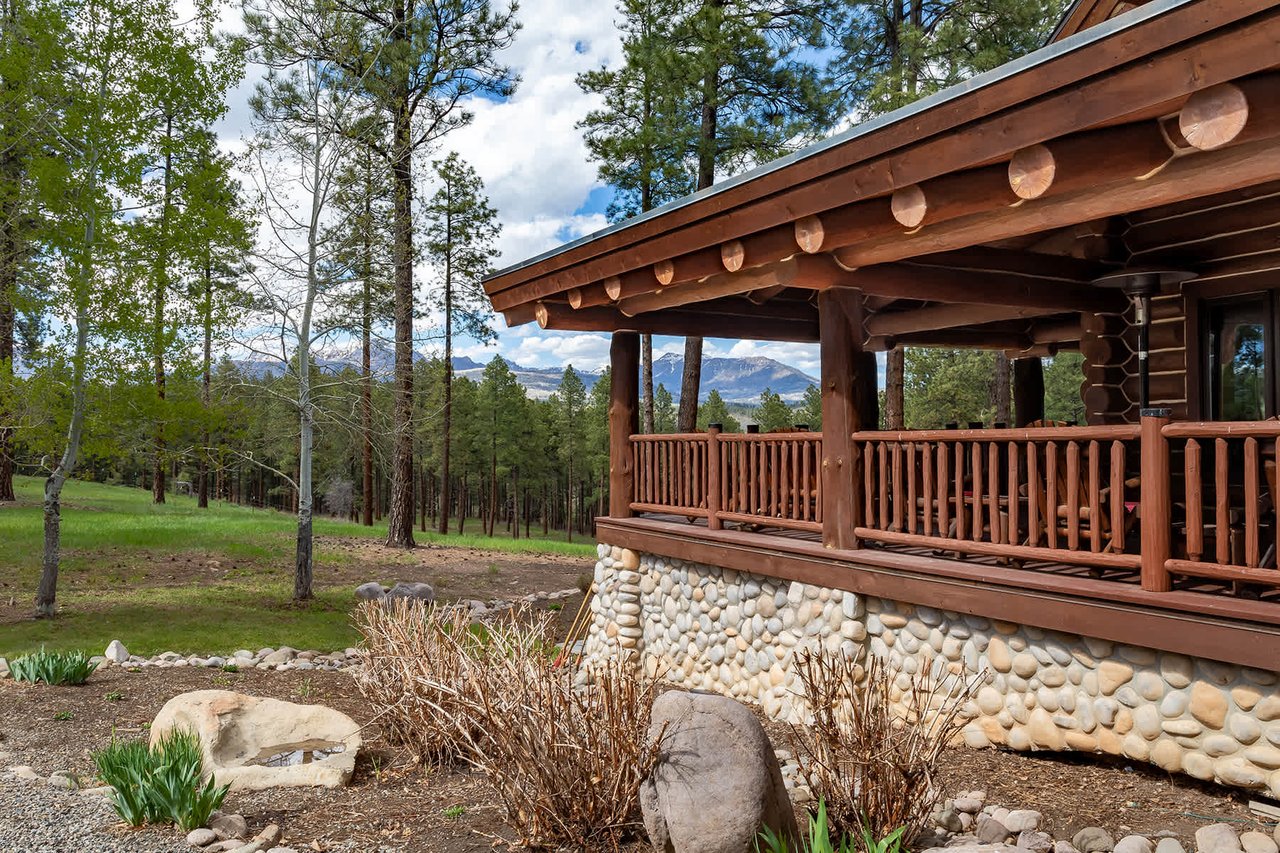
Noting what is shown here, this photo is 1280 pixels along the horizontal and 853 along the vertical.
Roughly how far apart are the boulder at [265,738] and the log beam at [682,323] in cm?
424

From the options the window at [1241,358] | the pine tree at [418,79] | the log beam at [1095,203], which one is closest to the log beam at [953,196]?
the log beam at [1095,203]

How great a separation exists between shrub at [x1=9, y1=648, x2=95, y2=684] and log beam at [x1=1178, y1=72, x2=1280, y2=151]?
8.59 metres

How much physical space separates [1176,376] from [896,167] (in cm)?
431

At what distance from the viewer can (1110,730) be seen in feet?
15.6

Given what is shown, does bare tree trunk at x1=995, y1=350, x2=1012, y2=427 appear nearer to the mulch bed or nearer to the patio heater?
the patio heater

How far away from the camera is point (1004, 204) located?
471 cm

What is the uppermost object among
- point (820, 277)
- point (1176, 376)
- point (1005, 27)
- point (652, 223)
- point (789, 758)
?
point (1005, 27)

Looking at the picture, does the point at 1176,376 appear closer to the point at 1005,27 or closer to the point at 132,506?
the point at 1005,27

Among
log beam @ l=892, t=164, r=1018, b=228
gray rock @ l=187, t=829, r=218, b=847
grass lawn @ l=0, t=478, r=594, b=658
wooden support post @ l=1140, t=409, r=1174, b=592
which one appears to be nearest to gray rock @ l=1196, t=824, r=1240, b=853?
wooden support post @ l=1140, t=409, r=1174, b=592

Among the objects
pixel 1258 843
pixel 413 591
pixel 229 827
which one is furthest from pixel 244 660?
pixel 1258 843

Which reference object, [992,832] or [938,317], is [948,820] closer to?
[992,832]

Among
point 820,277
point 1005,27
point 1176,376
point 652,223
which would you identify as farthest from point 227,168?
point 1005,27

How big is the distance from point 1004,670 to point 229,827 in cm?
433

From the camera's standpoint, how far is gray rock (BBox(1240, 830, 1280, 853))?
3.79 metres
